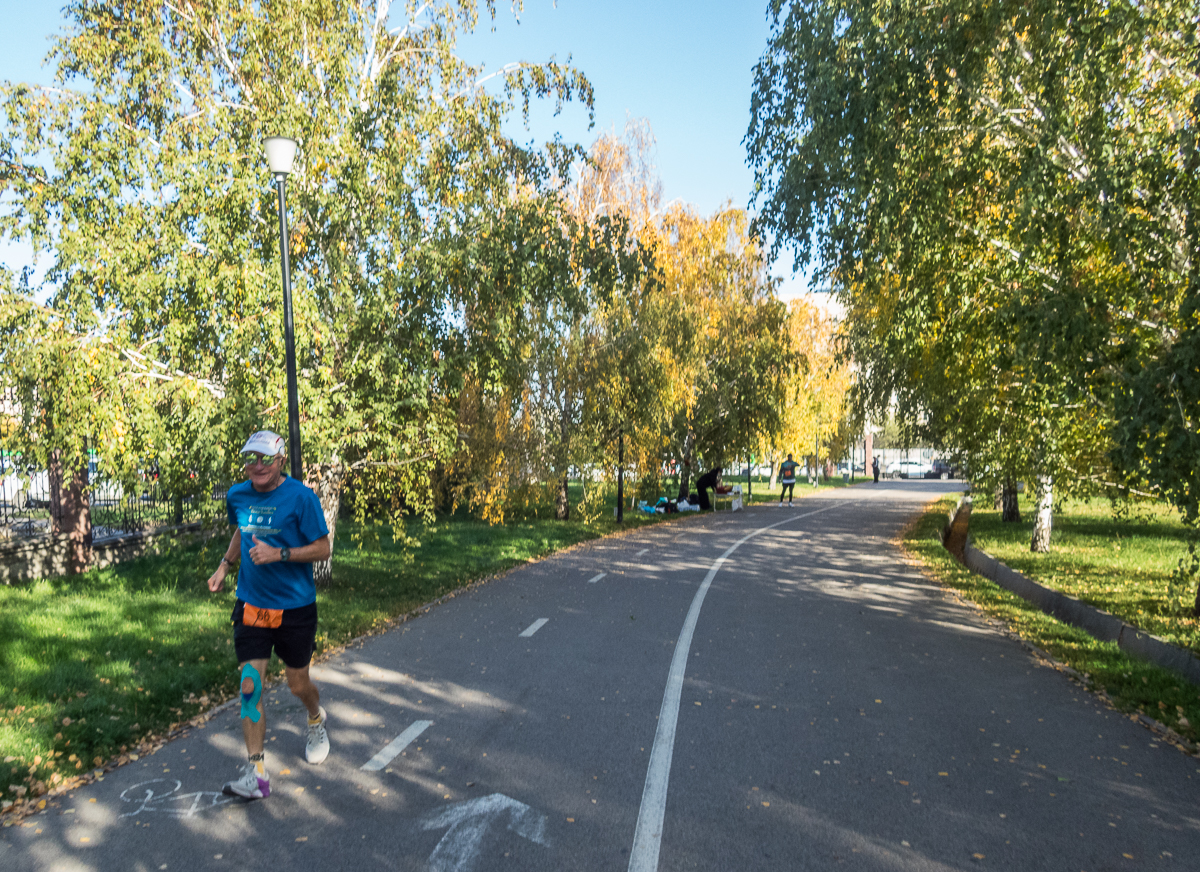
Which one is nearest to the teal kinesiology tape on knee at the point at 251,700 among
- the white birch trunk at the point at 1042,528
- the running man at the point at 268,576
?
the running man at the point at 268,576

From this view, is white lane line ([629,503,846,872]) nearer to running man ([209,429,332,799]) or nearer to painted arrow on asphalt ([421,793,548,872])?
painted arrow on asphalt ([421,793,548,872])

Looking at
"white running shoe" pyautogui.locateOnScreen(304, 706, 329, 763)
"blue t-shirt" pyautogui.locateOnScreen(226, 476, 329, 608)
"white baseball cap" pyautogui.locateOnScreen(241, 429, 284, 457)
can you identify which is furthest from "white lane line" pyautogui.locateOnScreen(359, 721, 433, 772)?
"white baseball cap" pyautogui.locateOnScreen(241, 429, 284, 457)

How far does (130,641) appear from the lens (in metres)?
8.66

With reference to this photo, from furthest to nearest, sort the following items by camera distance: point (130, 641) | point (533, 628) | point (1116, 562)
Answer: point (1116, 562)
point (533, 628)
point (130, 641)

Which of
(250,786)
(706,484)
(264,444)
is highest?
(264,444)

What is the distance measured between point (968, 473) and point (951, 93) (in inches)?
358

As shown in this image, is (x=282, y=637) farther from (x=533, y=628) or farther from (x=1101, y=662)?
(x=1101, y=662)

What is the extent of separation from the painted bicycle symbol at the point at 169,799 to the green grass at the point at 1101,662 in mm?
6294

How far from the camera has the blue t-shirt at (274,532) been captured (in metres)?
4.93

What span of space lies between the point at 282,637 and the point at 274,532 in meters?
0.62

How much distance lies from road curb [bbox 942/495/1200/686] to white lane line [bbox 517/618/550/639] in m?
5.94

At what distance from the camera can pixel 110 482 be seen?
10758 mm

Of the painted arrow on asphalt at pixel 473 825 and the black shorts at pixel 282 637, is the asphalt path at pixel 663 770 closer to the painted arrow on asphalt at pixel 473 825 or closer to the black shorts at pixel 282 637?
the painted arrow on asphalt at pixel 473 825

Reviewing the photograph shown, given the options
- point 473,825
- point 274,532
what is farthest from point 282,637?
point 473,825
